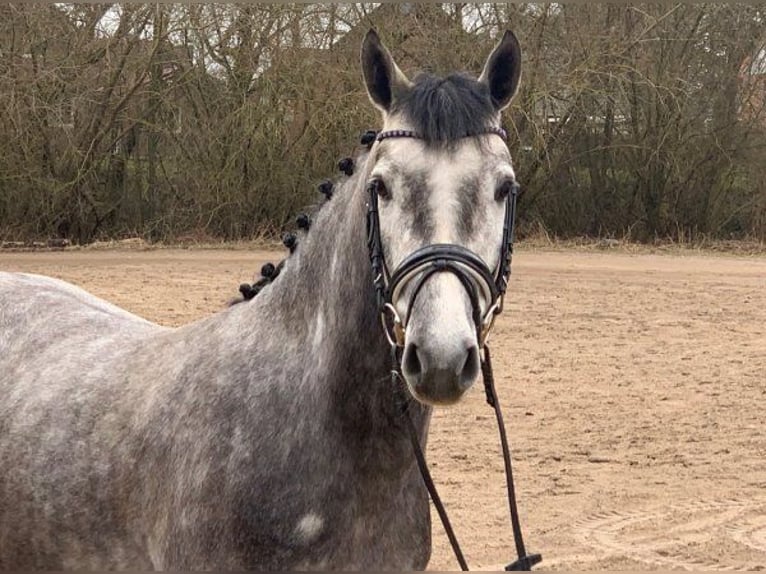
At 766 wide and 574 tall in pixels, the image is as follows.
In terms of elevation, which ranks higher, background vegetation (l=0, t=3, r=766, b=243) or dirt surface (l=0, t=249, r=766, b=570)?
background vegetation (l=0, t=3, r=766, b=243)

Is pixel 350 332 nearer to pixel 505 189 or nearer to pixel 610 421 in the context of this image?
pixel 505 189

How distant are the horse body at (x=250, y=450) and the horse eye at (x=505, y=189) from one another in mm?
388

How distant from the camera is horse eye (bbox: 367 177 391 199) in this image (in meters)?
2.71

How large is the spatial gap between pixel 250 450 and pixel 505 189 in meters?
0.95

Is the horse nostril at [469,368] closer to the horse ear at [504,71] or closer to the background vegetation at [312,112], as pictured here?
the horse ear at [504,71]

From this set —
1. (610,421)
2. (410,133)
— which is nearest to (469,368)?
(410,133)

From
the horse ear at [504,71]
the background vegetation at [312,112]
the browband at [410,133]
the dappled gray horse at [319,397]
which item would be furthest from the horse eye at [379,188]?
the background vegetation at [312,112]

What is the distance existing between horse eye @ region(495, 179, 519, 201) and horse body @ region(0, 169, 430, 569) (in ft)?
1.27

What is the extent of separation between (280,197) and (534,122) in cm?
506

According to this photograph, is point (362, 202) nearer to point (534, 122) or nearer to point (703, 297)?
point (703, 297)

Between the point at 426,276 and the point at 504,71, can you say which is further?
the point at 504,71

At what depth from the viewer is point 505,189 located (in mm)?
2738

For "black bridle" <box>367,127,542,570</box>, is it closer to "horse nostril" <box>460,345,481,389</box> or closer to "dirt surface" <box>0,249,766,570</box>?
"horse nostril" <box>460,345,481,389</box>

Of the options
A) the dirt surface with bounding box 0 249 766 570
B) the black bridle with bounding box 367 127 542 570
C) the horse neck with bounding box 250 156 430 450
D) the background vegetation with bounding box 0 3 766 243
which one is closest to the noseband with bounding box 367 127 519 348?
the black bridle with bounding box 367 127 542 570
